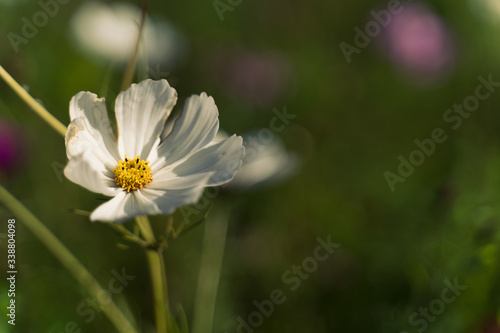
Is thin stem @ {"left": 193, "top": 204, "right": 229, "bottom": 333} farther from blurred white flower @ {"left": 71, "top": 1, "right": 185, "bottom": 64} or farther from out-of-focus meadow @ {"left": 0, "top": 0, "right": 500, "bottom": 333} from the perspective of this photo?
blurred white flower @ {"left": 71, "top": 1, "right": 185, "bottom": 64}

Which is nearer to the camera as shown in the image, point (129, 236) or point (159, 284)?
point (129, 236)

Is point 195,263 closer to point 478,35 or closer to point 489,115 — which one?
point 489,115

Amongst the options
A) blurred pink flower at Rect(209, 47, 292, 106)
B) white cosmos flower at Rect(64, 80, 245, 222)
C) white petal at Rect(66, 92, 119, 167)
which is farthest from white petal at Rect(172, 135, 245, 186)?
blurred pink flower at Rect(209, 47, 292, 106)

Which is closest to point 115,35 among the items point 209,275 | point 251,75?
point 251,75

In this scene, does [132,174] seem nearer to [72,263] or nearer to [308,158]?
[72,263]

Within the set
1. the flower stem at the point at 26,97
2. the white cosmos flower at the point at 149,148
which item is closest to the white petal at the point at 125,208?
the white cosmos flower at the point at 149,148
